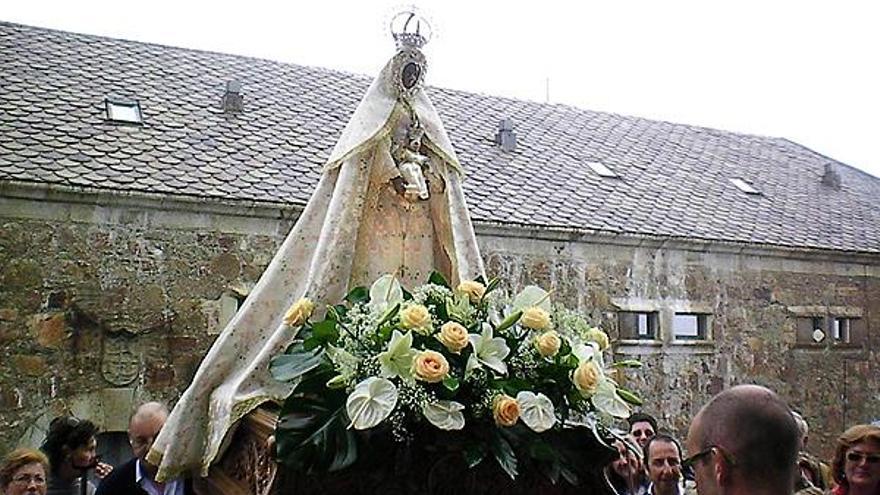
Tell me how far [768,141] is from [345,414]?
15.7 metres

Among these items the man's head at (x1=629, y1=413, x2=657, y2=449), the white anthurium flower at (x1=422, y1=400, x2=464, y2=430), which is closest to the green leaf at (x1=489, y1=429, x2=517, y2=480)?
the white anthurium flower at (x1=422, y1=400, x2=464, y2=430)

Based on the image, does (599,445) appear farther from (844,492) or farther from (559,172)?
(559,172)

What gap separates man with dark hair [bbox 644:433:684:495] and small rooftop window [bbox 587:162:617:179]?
27.0 feet

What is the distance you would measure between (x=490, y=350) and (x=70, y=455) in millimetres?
2920

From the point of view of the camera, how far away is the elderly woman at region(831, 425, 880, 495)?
3363 mm

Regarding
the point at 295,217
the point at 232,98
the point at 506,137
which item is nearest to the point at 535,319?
the point at 295,217

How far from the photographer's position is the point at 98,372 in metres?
7.98

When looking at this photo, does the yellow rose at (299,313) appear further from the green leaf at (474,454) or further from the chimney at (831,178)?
the chimney at (831,178)

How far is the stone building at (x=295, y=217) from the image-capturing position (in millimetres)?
7926

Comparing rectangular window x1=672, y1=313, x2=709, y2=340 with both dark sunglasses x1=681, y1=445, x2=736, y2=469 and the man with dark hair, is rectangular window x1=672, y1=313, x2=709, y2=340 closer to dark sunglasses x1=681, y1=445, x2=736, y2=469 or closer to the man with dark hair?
the man with dark hair

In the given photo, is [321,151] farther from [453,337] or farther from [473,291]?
[453,337]

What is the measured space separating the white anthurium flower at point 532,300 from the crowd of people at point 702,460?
46 centimetres

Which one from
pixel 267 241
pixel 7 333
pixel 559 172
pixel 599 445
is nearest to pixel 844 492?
pixel 599 445

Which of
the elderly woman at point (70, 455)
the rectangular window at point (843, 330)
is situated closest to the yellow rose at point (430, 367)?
the elderly woman at point (70, 455)
